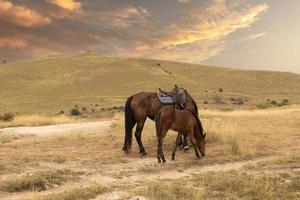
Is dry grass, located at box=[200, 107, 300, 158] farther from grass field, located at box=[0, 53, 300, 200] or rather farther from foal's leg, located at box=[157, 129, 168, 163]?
foal's leg, located at box=[157, 129, 168, 163]

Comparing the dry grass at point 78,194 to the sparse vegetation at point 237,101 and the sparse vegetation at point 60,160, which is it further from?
the sparse vegetation at point 237,101

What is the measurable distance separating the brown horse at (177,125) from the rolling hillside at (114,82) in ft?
137

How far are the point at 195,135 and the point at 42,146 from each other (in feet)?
21.9

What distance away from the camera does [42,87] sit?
79.8 metres

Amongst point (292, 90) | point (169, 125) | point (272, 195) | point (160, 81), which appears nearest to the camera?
point (272, 195)

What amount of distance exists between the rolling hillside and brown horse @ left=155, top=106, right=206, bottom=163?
137 feet

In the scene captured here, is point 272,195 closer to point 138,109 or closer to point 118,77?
point 138,109

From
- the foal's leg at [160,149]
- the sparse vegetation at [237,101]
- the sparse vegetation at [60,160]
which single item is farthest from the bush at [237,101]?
the sparse vegetation at [60,160]

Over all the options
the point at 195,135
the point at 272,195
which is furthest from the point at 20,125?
the point at 272,195

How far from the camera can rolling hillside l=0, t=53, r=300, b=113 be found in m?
66.4

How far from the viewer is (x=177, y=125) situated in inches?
592

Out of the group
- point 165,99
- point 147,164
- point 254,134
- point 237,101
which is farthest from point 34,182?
point 237,101

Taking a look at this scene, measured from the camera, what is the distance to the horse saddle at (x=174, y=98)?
16.4m

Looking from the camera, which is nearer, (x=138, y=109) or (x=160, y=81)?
(x=138, y=109)
